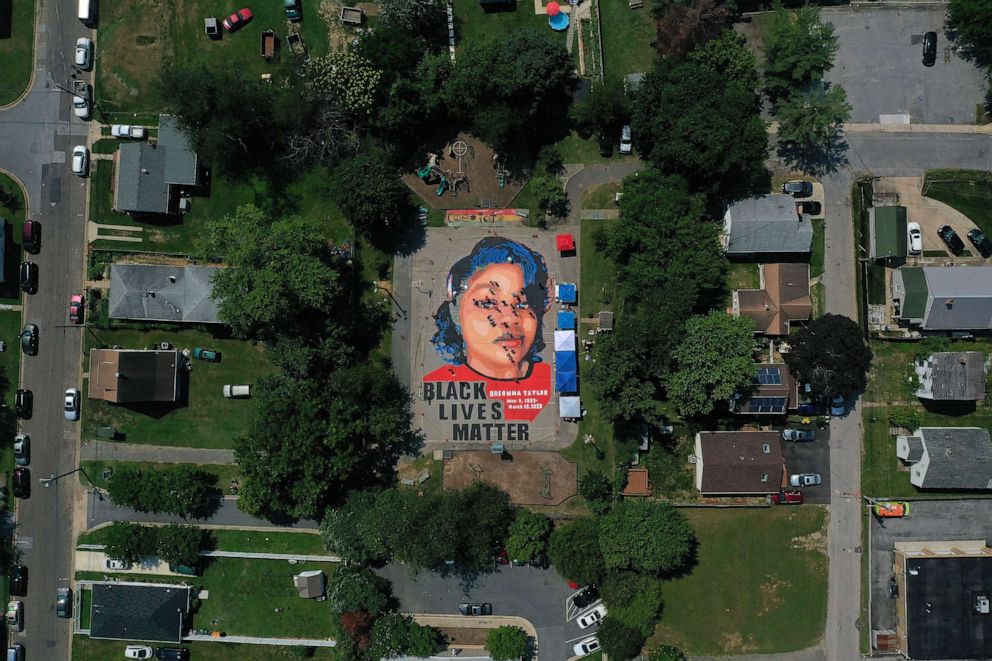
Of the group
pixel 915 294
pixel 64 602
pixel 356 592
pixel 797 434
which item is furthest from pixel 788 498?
pixel 64 602

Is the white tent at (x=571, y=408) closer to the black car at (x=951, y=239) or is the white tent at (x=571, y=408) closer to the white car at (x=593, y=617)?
the white car at (x=593, y=617)

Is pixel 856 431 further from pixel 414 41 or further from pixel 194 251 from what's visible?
pixel 194 251

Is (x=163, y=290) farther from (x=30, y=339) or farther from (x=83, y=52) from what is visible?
(x=83, y=52)

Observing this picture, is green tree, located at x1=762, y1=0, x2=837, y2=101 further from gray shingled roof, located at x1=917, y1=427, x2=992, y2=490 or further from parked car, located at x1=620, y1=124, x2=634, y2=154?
gray shingled roof, located at x1=917, y1=427, x2=992, y2=490

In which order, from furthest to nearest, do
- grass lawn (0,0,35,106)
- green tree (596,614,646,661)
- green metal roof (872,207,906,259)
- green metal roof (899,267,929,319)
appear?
grass lawn (0,0,35,106) → green metal roof (872,207,906,259) → green metal roof (899,267,929,319) → green tree (596,614,646,661)

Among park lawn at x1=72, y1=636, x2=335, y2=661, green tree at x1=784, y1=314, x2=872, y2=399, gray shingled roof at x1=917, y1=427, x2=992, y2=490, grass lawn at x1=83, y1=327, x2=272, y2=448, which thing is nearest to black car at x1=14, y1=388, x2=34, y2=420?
grass lawn at x1=83, y1=327, x2=272, y2=448

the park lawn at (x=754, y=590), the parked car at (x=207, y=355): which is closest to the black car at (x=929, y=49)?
the park lawn at (x=754, y=590)

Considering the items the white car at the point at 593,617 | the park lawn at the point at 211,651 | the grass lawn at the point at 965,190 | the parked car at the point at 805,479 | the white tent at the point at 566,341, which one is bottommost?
the park lawn at the point at 211,651
